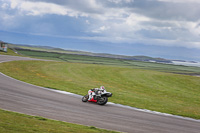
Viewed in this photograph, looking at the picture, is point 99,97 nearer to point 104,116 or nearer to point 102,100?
point 102,100

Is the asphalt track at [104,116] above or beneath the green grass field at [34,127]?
beneath

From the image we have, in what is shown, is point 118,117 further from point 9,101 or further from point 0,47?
point 0,47

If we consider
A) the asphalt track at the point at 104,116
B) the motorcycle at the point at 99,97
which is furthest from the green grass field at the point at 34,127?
the motorcycle at the point at 99,97

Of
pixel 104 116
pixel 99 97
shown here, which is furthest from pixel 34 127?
pixel 99 97

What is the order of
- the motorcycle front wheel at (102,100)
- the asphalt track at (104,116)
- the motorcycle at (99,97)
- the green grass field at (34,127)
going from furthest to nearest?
the motorcycle at (99,97) < the motorcycle front wheel at (102,100) < the asphalt track at (104,116) < the green grass field at (34,127)

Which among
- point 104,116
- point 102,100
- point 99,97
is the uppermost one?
point 99,97

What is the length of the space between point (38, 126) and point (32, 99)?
7.58m

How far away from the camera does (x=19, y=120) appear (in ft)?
36.9

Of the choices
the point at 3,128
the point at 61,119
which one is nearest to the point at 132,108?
the point at 61,119

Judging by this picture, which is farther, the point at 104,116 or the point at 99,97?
the point at 99,97

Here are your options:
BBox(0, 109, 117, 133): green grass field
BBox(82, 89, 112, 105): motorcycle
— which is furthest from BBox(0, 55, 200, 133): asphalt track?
BBox(0, 109, 117, 133): green grass field

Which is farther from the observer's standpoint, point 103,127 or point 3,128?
point 103,127

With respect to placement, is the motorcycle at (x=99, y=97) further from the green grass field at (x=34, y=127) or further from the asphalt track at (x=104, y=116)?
the green grass field at (x=34, y=127)

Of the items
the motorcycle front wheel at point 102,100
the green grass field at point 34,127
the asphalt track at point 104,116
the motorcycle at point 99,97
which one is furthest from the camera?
the motorcycle at point 99,97
